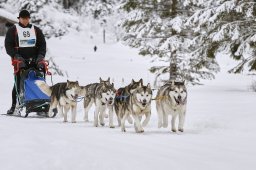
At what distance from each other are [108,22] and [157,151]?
75.9 metres

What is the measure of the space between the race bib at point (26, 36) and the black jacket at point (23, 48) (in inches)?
2.9

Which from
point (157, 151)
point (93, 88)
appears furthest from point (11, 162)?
point (93, 88)

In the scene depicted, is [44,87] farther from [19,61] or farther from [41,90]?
[19,61]

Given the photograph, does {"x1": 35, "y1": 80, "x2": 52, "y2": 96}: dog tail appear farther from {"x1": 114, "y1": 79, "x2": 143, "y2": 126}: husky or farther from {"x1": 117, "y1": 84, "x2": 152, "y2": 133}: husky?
{"x1": 117, "y1": 84, "x2": 152, "y2": 133}: husky

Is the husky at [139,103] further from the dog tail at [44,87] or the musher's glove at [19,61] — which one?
the musher's glove at [19,61]

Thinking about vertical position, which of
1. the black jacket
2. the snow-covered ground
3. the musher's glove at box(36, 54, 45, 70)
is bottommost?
the snow-covered ground

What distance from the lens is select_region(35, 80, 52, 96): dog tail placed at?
10797 mm

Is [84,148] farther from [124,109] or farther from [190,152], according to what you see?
[124,109]

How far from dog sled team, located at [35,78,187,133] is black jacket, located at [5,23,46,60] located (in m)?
0.82

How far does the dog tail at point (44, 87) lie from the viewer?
35.4 ft

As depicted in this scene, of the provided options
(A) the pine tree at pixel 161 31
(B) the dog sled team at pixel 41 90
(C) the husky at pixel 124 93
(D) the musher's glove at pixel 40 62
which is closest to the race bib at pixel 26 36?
(B) the dog sled team at pixel 41 90

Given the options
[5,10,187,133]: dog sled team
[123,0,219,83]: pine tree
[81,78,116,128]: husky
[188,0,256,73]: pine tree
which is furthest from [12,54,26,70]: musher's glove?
[123,0,219,83]: pine tree

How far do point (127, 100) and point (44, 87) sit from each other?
278 cm

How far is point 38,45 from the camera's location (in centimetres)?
1132
